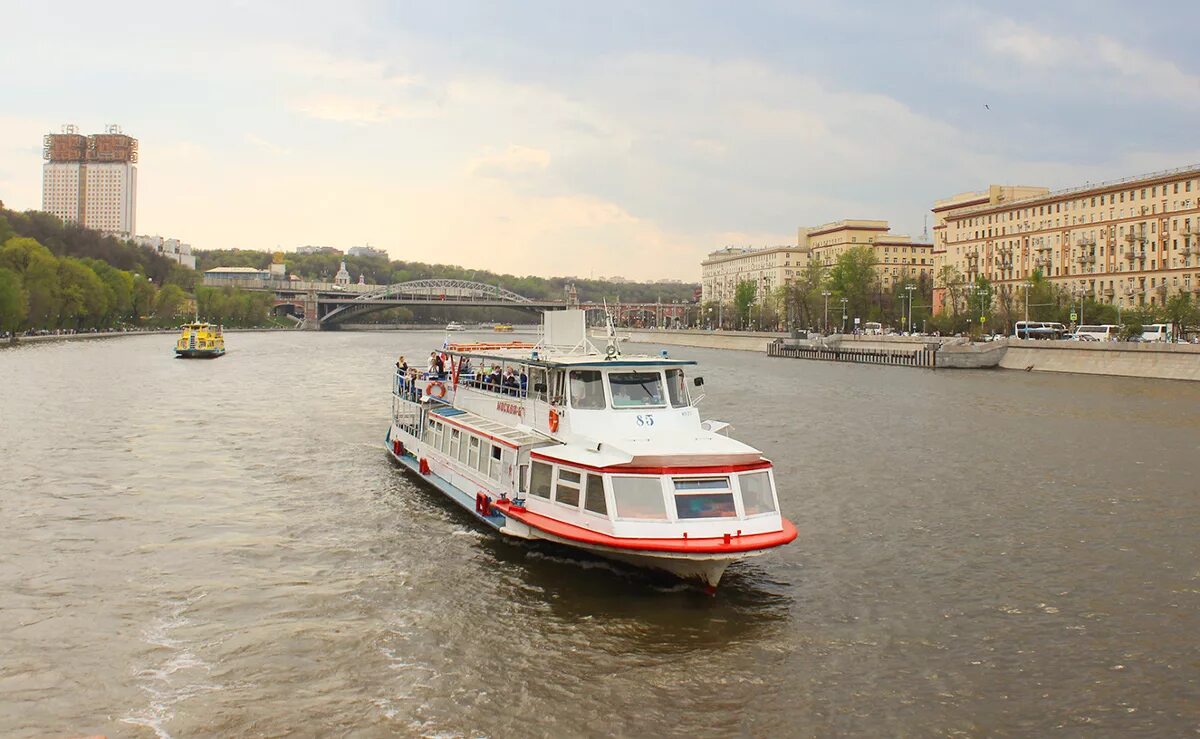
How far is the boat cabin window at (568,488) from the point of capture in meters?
17.6

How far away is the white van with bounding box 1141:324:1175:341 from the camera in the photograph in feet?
283

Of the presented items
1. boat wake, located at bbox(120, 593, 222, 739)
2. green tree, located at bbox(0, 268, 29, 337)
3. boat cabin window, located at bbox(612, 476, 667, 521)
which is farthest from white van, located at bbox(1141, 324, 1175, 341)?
green tree, located at bbox(0, 268, 29, 337)

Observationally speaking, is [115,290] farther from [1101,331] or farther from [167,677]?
[167,677]

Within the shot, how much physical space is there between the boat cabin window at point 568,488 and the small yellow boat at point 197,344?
7801 cm

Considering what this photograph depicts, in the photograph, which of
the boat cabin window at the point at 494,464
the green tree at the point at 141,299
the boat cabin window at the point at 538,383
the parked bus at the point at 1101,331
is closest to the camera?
the boat cabin window at the point at 538,383

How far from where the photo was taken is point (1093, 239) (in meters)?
114

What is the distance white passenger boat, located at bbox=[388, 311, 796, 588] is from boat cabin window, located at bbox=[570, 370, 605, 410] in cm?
2

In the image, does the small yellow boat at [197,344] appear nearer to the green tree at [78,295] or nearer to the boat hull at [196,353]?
the boat hull at [196,353]

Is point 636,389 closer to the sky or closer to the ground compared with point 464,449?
closer to the sky

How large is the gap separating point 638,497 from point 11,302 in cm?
10078

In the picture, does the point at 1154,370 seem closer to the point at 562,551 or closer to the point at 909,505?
the point at 909,505

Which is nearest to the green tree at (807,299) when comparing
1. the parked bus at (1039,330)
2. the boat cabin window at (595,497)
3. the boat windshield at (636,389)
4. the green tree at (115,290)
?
the parked bus at (1039,330)

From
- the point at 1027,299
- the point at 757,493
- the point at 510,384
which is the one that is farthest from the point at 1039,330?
the point at 757,493

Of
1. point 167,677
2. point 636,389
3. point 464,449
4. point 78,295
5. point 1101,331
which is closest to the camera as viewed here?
point 167,677
